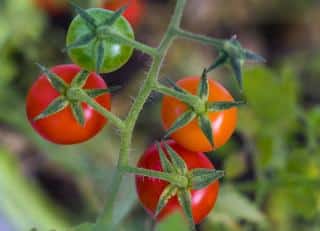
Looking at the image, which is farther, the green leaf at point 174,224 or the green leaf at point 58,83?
the green leaf at point 58,83

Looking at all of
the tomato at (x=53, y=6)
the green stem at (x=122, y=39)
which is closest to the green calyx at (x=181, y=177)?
the green stem at (x=122, y=39)

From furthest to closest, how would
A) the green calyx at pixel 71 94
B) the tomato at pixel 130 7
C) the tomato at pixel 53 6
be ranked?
the tomato at pixel 53 6, the tomato at pixel 130 7, the green calyx at pixel 71 94

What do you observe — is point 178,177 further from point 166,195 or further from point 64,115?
point 64,115

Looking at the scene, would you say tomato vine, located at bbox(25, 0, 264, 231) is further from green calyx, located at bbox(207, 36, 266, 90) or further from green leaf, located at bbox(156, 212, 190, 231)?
green leaf, located at bbox(156, 212, 190, 231)

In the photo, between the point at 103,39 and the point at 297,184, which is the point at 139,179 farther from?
the point at 297,184

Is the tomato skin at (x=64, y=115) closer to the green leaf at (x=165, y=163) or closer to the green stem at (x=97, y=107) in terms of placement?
the green stem at (x=97, y=107)

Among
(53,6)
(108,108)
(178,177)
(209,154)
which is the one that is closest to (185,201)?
(178,177)

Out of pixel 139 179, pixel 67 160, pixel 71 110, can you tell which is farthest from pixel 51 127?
pixel 67 160
